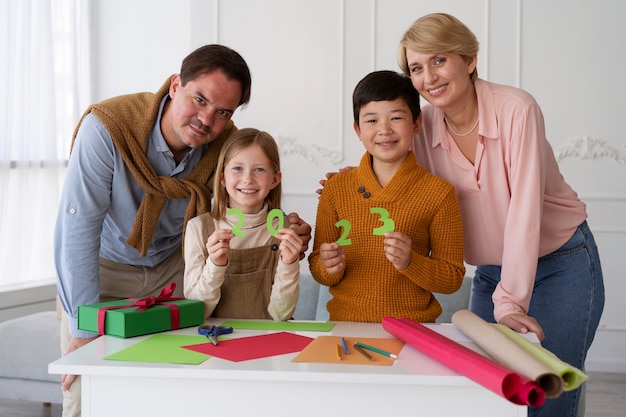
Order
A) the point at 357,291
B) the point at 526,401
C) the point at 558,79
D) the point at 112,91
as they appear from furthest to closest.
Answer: the point at 112,91, the point at 558,79, the point at 357,291, the point at 526,401

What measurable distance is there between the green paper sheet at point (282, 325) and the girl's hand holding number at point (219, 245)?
18cm

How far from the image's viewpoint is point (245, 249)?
6.95 ft

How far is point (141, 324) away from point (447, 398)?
768 millimetres

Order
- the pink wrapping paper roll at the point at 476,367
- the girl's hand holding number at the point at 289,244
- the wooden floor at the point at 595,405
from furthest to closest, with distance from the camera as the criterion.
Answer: the wooden floor at the point at 595,405 < the girl's hand holding number at the point at 289,244 < the pink wrapping paper roll at the point at 476,367

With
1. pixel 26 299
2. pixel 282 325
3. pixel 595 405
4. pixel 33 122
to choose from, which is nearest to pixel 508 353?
pixel 282 325

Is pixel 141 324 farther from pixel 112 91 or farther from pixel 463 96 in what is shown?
pixel 112 91

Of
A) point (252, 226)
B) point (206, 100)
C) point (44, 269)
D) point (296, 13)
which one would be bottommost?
point (44, 269)

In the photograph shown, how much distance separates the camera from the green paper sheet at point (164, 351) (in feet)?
4.92

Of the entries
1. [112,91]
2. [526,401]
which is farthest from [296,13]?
[526,401]

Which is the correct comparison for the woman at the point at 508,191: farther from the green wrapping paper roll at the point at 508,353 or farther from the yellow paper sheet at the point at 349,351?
the yellow paper sheet at the point at 349,351


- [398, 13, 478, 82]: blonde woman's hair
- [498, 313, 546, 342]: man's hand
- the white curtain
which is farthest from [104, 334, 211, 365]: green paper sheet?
the white curtain

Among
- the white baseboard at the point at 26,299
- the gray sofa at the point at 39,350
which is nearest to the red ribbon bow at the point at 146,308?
the gray sofa at the point at 39,350

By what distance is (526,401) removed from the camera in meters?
1.25

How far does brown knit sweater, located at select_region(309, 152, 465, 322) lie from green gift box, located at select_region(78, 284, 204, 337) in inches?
15.3
